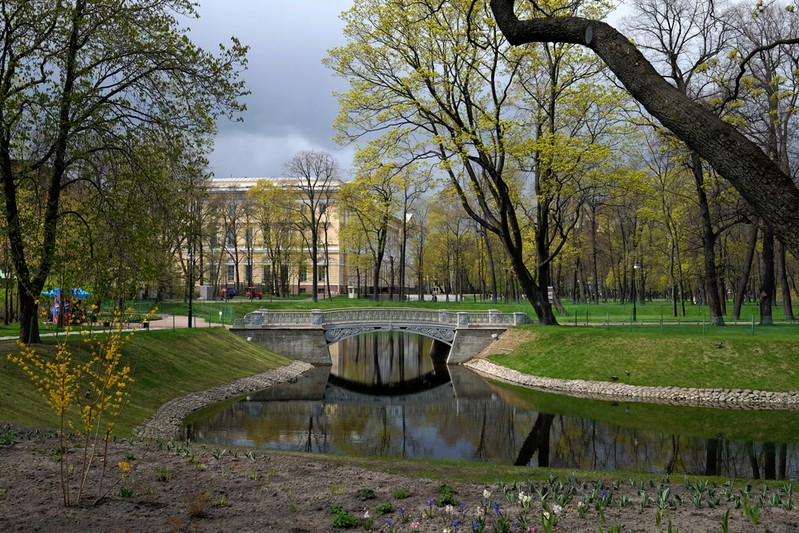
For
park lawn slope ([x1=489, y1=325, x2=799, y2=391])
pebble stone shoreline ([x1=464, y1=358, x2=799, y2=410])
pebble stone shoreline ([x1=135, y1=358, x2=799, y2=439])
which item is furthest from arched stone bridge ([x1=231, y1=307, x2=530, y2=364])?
pebble stone shoreline ([x1=464, y1=358, x2=799, y2=410])

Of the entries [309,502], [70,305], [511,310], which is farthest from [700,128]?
[511,310]

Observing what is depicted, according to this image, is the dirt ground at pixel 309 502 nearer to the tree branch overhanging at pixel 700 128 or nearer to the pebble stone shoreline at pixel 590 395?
the tree branch overhanging at pixel 700 128

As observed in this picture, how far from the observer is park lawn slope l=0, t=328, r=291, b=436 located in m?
14.0

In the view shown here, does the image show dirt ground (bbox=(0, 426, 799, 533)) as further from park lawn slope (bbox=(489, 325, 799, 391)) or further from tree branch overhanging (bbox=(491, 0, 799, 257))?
park lawn slope (bbox=(489, 325, 799, 391))

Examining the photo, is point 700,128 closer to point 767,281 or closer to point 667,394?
point 667,394

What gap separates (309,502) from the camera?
7.07 m

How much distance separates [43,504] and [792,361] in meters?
26.0

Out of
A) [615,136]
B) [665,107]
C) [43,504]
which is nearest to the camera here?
[665,107]

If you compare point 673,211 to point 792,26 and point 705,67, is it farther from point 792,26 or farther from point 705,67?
point 705,67

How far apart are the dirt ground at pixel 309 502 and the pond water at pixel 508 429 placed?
6.90 m

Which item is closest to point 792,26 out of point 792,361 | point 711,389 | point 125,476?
point 792,361

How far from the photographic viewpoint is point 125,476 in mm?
7672

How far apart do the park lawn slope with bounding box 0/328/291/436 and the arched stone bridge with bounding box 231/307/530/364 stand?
178 centimetres

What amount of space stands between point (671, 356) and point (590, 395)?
4251mm
